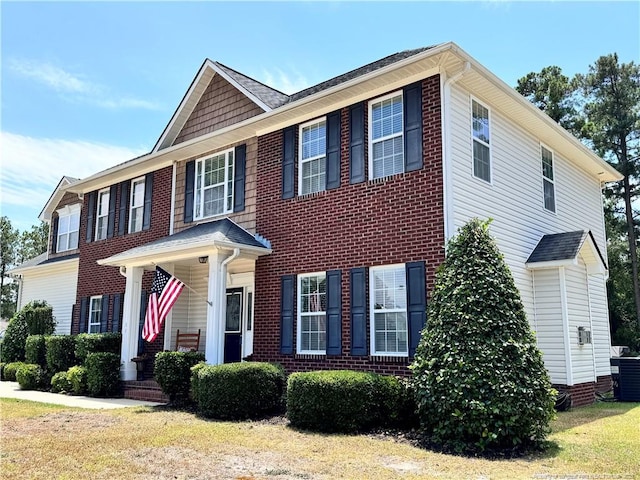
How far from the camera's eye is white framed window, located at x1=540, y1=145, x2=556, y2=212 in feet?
44.0

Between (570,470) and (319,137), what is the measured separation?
309 inches

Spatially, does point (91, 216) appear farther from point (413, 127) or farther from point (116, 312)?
point (413, 127)

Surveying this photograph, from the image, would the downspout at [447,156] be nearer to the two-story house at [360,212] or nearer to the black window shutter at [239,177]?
the two-story house at [360,212]

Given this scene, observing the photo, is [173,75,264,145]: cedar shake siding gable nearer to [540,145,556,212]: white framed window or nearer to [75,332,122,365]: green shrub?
[75,332,122,365]: green shrub

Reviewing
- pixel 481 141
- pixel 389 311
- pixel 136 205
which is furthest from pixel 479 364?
pixel 136 205

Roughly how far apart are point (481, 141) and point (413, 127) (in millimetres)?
1627

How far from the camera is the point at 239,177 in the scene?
13492 millimetres

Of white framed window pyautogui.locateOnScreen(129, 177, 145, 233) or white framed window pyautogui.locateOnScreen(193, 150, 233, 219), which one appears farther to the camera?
white framed window pyautogui.locateOnScreen(129, 177, 145, 233)

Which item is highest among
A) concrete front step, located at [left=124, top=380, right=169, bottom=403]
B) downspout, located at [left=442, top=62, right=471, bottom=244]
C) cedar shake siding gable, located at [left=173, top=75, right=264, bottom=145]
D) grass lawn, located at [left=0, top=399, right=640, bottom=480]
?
cedar shake siding gable, located at [left=173, top=75, right=264, bottom=145]

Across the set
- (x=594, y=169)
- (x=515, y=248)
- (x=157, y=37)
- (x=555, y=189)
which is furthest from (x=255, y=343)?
(x=594, y=169)

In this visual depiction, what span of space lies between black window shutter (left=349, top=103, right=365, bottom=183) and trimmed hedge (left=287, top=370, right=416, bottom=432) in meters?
3.91

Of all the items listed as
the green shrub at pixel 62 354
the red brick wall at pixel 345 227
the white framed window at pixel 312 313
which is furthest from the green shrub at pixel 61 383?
the white framed window at pixel 312 313

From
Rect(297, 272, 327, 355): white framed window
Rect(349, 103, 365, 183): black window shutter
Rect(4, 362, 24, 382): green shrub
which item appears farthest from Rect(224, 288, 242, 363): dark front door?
Rect(4, 362, 24, 382): green shrub

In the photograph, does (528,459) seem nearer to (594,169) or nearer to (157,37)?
(157,37)
